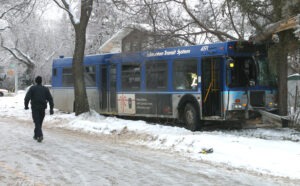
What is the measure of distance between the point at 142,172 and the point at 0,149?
4.68 meters

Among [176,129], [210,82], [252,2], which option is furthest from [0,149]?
[252,2]

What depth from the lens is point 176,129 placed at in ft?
52.6

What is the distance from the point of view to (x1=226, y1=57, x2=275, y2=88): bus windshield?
→ 1526 cm

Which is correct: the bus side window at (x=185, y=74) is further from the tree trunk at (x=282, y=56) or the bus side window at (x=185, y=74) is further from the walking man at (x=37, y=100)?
the walking man at (x=37, y=100)

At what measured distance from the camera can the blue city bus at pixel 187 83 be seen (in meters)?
15.3

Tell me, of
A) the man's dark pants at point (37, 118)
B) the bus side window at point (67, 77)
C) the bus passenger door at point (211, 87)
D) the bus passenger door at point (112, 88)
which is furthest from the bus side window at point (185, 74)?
the bus side window at point (67, 77)

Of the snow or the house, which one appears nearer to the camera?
the snow

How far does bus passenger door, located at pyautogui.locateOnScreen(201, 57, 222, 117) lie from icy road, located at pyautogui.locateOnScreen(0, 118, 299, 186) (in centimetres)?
339

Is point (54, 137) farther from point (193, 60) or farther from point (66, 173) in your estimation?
point (66, 173)

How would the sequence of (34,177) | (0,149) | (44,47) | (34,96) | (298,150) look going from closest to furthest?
(34,177), (298,150), (0,149), (34,96), (44,47)

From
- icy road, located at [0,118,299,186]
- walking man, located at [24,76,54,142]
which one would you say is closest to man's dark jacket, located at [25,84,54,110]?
walking man, located at [24,76,54,142]

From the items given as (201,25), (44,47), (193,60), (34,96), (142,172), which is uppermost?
(44,47)

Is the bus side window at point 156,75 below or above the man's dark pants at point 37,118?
above

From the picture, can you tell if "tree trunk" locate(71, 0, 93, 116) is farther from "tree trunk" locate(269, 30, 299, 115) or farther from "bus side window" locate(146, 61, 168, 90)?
"tree trunk" locate(269, 30, 299, 115)
